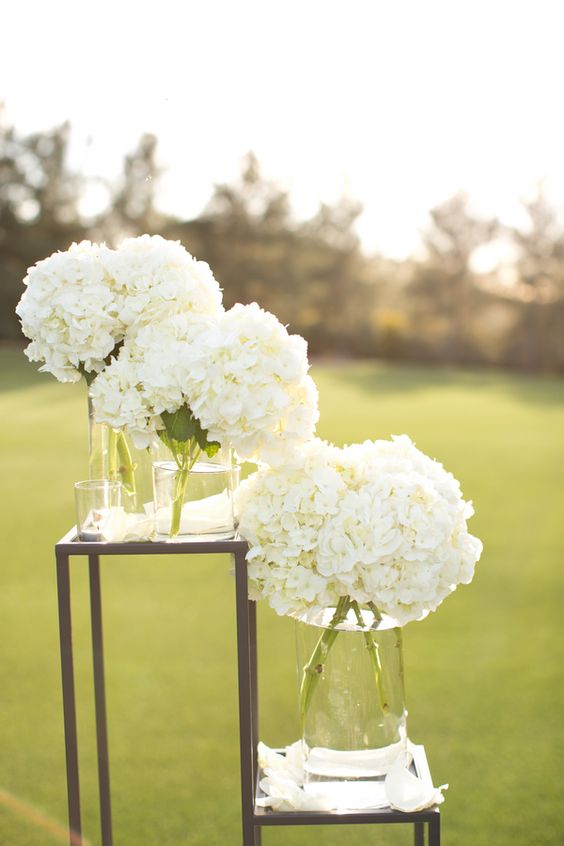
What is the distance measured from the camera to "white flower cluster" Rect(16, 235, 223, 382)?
1502 mm

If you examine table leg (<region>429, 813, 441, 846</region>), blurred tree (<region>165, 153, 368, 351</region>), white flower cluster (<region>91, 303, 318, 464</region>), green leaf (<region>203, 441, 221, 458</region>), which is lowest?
table leg (<region>429, 813, 441, 846</region>)

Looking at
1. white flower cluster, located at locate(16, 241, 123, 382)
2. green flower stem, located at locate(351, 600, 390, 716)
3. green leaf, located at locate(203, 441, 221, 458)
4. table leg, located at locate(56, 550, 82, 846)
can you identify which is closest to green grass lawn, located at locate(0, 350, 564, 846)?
table leg, located at locate(56, 550, 82, 846)

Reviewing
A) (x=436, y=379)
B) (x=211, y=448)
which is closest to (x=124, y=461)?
(x=211, y=448)

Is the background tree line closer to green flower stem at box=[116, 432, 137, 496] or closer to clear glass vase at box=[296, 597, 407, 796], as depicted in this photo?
green flower stem at box=[116, 432, 137, 496]

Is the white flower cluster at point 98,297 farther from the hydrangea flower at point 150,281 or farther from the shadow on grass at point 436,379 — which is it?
the shadow on grass at point 436,379

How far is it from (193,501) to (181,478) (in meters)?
0.05

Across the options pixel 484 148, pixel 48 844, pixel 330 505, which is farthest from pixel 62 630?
pixel 484 148

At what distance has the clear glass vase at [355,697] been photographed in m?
1.63

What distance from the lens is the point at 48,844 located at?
8.75 ft

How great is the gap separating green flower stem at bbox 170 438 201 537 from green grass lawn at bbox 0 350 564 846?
4.84 ft

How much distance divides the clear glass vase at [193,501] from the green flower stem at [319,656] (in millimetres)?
226

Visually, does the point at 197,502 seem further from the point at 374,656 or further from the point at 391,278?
the point at 391,278

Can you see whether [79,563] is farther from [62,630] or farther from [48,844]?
[62,630]

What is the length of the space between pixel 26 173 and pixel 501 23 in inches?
382
